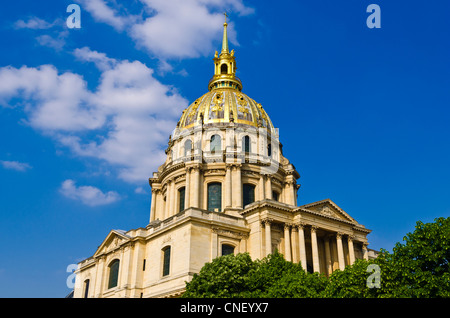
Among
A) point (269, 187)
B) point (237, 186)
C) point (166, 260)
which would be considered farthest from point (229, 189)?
point (166, 260)

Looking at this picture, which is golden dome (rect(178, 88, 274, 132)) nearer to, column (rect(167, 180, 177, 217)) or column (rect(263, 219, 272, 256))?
column (rect(167, 180, 177, 217))

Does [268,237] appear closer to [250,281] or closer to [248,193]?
[250,281]

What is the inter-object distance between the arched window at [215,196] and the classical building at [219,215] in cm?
12

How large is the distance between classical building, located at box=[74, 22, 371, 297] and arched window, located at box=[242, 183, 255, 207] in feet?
0.46

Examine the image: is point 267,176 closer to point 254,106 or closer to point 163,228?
point 254,106

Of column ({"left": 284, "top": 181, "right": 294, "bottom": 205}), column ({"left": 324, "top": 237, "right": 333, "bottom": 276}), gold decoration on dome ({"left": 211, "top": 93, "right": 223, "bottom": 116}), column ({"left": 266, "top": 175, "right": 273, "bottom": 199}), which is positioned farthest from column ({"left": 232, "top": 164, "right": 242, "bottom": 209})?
column ({"left": 324, "top": 237, "right": 333, "bottom": 276})

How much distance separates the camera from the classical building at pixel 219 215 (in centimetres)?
4616

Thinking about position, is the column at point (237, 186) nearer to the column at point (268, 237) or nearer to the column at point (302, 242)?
the column at point (268, 237)

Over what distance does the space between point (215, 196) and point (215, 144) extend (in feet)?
24.3

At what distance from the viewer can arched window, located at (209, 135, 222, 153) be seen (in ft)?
205

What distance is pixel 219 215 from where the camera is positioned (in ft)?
156

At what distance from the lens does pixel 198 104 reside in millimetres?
68438
